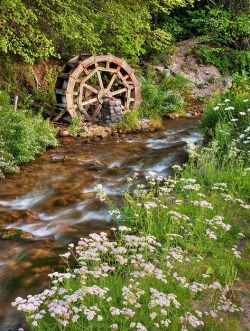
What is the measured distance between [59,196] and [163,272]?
3698 mm

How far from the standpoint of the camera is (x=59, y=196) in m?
6.93

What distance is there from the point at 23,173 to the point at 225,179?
4.05m

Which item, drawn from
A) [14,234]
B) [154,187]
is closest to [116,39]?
[154,187]

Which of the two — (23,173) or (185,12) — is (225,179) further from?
(185,12)

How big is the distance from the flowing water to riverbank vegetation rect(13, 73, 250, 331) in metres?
0.37

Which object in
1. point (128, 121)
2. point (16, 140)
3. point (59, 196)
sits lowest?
point (59, 196)

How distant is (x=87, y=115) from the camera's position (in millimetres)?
12703

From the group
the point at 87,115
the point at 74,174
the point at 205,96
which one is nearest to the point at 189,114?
the point at 205,96

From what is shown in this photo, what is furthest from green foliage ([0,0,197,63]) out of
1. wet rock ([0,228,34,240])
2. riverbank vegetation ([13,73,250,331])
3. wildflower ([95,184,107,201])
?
wildflower ([95,184,107,201])

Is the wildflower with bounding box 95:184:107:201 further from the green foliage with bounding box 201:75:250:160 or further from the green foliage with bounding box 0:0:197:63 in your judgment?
the green foliage with bounding box 0:0:197:63

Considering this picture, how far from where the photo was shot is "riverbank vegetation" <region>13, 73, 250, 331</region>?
2885 mm

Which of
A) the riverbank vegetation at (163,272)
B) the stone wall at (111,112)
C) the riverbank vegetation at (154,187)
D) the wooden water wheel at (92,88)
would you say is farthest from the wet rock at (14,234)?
the stone wall at (111,112)

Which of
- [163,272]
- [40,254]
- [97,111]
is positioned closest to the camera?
[163,272]

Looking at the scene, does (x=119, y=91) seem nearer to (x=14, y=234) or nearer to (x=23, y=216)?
(x=23, y=216)
